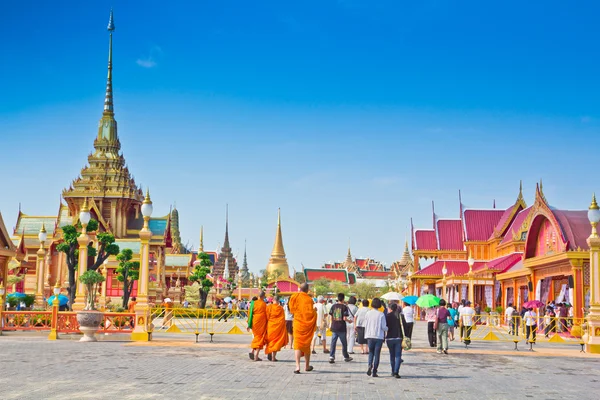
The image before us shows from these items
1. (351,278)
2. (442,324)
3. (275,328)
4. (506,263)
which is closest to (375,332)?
(275,328)

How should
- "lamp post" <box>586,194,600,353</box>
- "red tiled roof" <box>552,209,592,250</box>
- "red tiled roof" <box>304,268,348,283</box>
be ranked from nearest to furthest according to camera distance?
"lamp post" <box>586,194,600,353</box> → "red tiled roof" <box>552,209,592,250</box> → "red tiled roof" <box>304,268,348,283</box>

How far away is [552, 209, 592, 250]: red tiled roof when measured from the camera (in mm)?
29327

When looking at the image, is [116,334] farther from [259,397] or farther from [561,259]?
[561,259]

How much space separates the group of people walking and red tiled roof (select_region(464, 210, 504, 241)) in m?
36.1

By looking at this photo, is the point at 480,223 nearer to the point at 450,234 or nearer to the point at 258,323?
the point at 450,234

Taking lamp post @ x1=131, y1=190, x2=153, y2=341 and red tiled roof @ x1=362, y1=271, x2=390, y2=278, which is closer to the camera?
lamp post @ x1=131, y1=190, x2=153, y2=341

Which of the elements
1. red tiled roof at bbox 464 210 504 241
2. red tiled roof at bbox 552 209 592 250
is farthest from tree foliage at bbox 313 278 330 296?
red tiled roof at bbox 552 209 592 250

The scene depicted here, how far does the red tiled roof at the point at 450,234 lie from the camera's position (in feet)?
196

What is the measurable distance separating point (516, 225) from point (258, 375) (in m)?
36.7

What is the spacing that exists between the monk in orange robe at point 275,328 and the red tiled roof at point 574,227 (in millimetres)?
16614

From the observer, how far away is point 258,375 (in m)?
13.4

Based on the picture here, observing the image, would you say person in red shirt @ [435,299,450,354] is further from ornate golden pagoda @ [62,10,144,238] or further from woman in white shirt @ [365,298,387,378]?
ornate golden pagoda @ [62,10,144,238]

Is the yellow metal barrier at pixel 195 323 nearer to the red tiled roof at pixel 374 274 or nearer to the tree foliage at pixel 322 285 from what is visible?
the tree foliage at pixel 322 285

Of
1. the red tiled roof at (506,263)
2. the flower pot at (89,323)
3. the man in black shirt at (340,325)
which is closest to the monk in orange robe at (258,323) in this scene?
the man in black shirt at (340,325)
